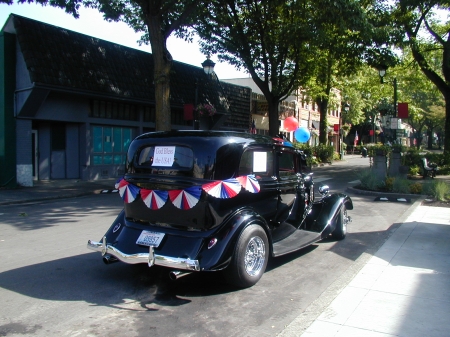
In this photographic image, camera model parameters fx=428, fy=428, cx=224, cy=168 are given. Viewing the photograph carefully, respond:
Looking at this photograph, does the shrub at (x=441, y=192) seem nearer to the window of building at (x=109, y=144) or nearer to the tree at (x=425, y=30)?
the tree at (x=425, y=30)

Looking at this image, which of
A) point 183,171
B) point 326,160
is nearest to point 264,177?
point 183,171

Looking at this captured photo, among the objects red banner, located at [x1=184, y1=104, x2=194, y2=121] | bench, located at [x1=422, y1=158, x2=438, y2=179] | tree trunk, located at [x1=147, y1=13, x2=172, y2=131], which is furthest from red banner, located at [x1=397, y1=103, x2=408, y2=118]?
tree trunk, located at [x1=147, y1=13, x2=172, y2=131]

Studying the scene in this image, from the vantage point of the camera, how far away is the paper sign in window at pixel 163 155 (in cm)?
531

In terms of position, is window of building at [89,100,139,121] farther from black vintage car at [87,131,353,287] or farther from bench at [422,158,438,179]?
black vintage car at [87,131,353,287]

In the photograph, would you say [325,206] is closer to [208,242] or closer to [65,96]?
[208,242]

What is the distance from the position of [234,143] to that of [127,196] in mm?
1523

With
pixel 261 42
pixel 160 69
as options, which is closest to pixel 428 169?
pixel 261 42

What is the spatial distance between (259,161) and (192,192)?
1182mm

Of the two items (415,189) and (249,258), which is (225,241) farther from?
(415,189)

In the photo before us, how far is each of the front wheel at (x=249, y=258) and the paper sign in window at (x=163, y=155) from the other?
4.19ft

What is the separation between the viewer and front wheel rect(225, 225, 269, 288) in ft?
15.9

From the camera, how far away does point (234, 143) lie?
17.4ft

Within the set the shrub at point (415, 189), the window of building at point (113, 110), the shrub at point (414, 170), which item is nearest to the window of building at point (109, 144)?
the window of building at point (113, 110)

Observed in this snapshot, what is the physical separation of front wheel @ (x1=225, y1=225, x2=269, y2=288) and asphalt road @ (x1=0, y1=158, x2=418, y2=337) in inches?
6.2
